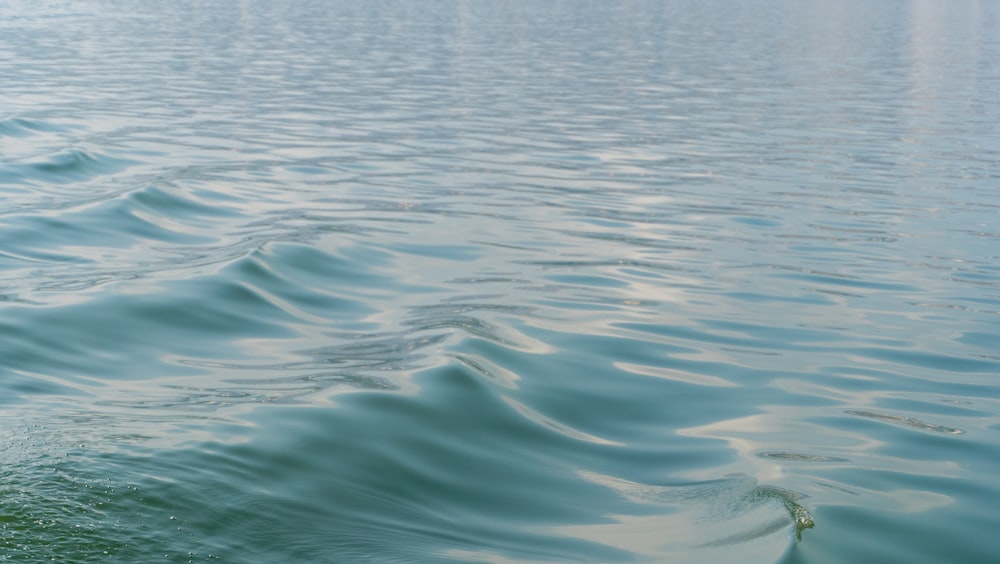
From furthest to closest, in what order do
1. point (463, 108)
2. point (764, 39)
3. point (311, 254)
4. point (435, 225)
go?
point (764, 39), point (463, 108), point (435, 225), point (311, 254)

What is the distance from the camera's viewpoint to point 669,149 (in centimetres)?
2172

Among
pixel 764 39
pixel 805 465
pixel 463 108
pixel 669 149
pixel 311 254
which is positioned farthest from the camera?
pixel 764 39

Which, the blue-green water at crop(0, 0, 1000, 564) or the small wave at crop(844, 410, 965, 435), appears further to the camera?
the small wave at crop(844, 410, 965, 435)

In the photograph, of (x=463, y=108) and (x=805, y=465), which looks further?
(x=463, y=108)

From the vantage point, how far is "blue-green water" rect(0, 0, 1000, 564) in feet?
19.0

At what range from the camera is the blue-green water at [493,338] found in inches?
228

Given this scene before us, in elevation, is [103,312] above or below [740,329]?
above

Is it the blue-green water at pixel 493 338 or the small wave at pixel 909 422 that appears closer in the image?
the blue-green water at pixel 493 338

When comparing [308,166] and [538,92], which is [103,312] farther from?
[538,92]

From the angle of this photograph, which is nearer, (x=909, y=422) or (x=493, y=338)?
(x=909, y=422)

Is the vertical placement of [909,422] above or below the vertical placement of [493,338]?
below

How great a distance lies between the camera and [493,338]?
30.7 ft

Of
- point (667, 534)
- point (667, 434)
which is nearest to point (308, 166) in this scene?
point (667, 434)

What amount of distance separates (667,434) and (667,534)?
66.4 inches
